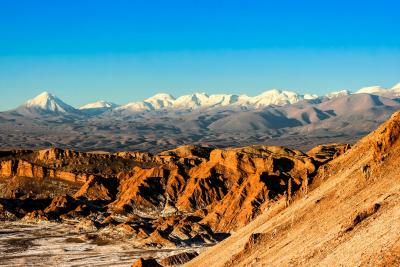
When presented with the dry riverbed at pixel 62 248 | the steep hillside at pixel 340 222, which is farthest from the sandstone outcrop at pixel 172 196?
the steep hillside at pixel 340 222

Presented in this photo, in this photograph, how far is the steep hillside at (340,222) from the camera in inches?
1920

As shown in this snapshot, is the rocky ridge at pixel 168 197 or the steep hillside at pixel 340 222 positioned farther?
the rocky ridge at pixel 168 197

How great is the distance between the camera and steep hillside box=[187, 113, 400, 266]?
48769 millimetres

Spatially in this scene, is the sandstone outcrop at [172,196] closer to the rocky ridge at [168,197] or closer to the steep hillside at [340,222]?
the rocky ridge at [168,197]

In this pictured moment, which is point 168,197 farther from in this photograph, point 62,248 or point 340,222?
point 340,222

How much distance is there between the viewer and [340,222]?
59781 millimetres

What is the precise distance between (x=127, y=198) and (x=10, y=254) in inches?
2095

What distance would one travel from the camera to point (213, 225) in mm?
139750

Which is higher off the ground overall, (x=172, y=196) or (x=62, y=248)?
(x=172, y=196)

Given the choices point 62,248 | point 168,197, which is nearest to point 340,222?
point 62,248

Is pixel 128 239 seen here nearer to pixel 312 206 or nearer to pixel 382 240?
pixel 312 206

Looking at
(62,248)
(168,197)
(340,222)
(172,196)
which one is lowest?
(62,248)

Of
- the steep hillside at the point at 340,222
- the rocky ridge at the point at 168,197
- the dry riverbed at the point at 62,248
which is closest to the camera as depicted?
the steep hillside at the point at 340,222

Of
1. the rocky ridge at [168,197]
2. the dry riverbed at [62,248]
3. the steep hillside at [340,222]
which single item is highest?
the steep hillside at [340,222]
